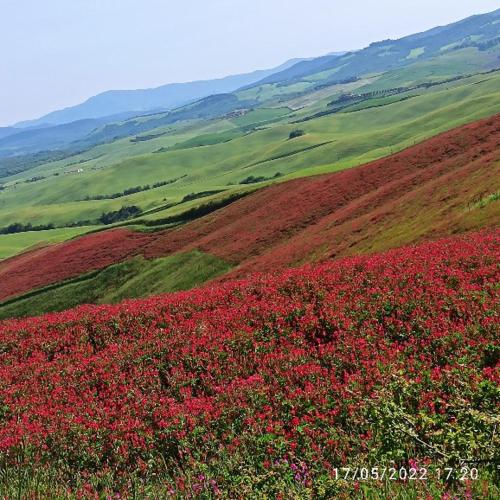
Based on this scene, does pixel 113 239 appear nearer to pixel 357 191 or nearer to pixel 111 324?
pixel 357 191

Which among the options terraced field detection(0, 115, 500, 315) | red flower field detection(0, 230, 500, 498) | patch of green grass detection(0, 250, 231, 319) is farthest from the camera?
patch of green grass detection(0, 250, 231, 319)

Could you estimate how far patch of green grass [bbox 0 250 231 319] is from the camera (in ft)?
201

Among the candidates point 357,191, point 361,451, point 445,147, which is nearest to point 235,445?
point 361,451

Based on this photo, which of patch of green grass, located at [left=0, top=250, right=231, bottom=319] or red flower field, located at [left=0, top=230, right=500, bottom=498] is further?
patch of green grass, located at [left=0, top=250, right=231, bottom=319]

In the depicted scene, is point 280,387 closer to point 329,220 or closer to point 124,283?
point 329,220

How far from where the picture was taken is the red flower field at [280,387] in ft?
32.6

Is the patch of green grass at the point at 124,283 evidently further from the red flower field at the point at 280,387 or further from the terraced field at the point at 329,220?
the red flower field at the point at 280,387

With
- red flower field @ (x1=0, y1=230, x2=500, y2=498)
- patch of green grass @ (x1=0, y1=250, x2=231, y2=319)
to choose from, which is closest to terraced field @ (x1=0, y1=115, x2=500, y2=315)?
patch of green grass @ (x1=0, y1=250, x2=231, y2=319)

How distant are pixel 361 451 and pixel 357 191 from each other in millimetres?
59945

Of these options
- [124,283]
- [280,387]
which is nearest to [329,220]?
[124,283]

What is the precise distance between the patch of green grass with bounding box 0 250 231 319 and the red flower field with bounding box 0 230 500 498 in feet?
125

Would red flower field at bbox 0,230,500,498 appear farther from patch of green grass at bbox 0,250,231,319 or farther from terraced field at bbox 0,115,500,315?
patch of green grass at bbox 0,250,231,319

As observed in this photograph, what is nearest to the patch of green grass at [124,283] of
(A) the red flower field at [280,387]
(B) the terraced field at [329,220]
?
(B) the terraced field at [329,220]

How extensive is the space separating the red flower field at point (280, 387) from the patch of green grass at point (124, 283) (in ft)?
125
